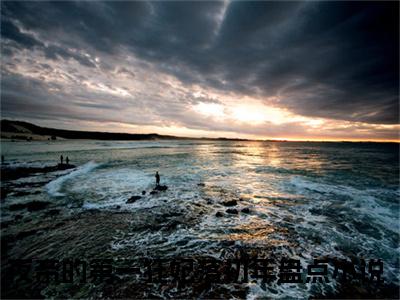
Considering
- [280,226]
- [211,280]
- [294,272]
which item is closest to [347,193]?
[280,226]

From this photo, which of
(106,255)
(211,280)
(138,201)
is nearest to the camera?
(211,280)

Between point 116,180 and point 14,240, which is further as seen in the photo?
A: point 116,180

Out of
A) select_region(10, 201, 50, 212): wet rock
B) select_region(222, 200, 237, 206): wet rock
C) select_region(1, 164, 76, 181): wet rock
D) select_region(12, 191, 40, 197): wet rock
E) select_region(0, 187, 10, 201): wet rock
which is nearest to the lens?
select_region(10, 201, 50, 212): wet rock

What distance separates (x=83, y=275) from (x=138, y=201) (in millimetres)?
7332

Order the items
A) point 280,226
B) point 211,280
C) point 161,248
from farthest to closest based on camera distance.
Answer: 1. point 280,226
2. point 161,248
3. point 211,280

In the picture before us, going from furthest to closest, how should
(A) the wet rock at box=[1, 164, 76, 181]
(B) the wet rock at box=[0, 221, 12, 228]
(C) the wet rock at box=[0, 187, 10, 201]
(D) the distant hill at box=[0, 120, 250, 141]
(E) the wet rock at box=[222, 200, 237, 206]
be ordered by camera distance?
(D) the distant hill at box=[0, 120, 250, 141] → (A) the wet rock at box=[1, 164, 76, 181] → (C) the wet rock at box=[0, 187, 10, 201] → (E) the wet rock at box=[222, 200, 237, 206] → (B) the wet rock at box=[0, 221, 12, 228]

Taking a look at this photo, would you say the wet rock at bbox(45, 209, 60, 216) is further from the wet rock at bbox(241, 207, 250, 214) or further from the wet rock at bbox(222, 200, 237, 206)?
the wet rock at bbox(241, 207, 250, 214)

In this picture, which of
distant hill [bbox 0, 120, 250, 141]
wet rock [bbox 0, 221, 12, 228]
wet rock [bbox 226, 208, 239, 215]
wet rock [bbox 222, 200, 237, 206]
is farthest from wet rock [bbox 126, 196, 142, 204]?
distant hill [bbox 0, 120, 250, 141]

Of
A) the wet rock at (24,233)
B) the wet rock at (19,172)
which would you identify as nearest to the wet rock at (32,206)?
the wet rock at (24,233)

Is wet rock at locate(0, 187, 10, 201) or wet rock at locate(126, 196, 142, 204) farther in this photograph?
wet rock at locate(0, 187, 10, 201)

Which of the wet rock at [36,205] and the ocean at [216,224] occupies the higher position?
the ocean at [216,224]

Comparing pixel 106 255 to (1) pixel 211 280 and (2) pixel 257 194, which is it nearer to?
(1) pixel 211 280

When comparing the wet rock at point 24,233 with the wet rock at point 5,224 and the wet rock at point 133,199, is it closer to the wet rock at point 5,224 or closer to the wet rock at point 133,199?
the wet rock at point 5,224

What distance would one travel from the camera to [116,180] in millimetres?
19594
